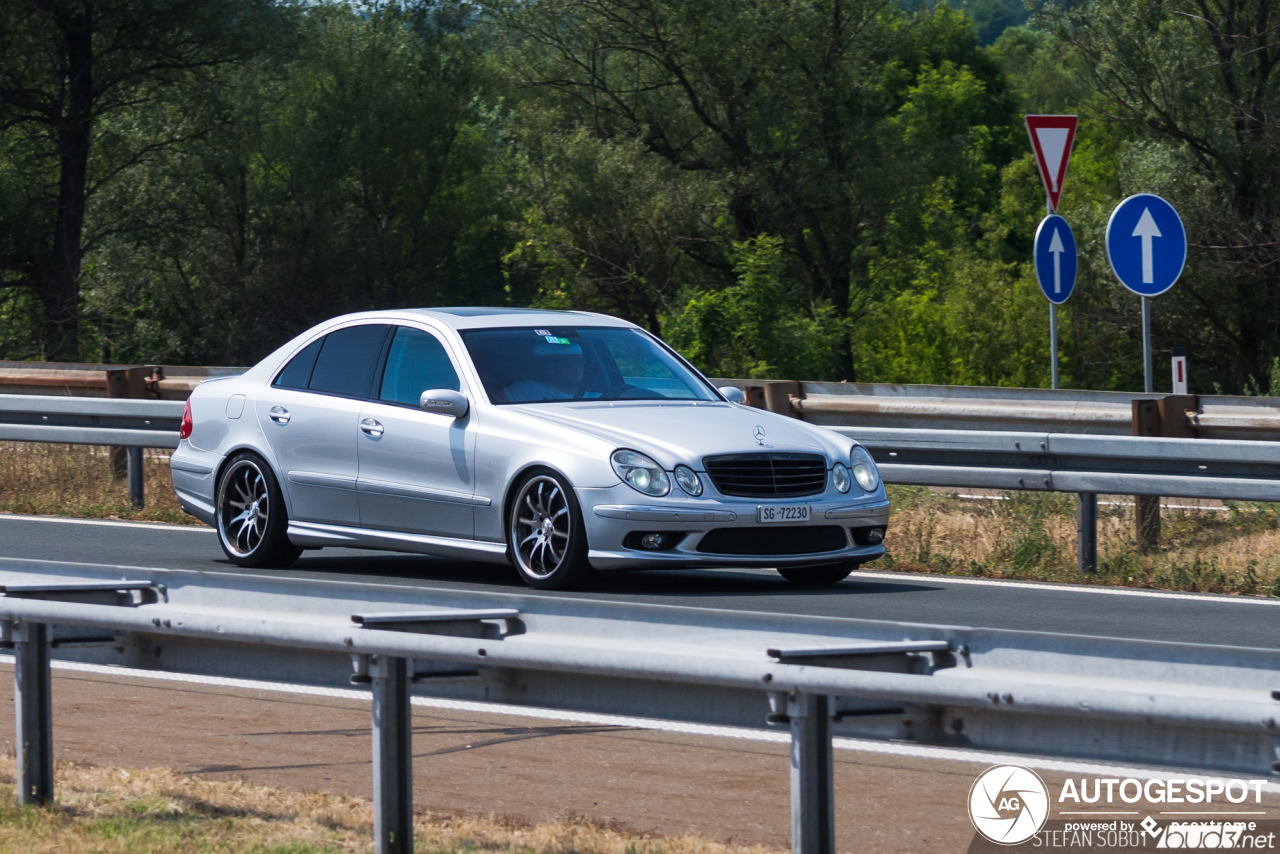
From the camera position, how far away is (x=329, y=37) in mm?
39625

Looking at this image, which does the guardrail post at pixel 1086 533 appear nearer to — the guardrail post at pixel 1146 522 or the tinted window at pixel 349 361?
the guardrail post at pixel 1146 522

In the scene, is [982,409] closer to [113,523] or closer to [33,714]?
[113,523]

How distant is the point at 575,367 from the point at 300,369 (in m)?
1.79

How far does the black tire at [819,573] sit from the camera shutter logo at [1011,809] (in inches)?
212

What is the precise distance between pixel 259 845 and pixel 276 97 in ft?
109

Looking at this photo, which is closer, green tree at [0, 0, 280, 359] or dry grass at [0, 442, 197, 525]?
dry grass at [0, 442, 197, 525]

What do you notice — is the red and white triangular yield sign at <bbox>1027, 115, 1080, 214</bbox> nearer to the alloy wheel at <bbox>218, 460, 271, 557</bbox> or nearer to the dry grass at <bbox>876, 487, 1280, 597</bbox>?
the dry grass at <bbox>876, 487, 1280, 597</bbox>

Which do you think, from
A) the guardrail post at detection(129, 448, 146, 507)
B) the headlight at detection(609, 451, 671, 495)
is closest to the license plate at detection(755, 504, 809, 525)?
the headlight at detection(609, 451, 671, 495)

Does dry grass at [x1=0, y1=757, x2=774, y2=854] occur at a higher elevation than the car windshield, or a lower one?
lower

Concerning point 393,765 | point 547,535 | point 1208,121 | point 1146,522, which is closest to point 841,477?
point 547,535

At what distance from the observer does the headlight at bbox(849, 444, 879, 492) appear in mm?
10016

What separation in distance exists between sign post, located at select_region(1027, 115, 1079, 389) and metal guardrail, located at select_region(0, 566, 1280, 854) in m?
11.0

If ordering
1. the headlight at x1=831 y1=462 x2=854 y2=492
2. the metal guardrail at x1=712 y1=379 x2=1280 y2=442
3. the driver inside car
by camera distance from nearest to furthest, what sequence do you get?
the headlight at x1=831 y1=462 x2=854 y2=492
the driver inside car
the metal guardrail at x1=712 y1=379 x2=1280 y2=442

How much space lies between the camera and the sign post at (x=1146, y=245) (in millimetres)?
14016
